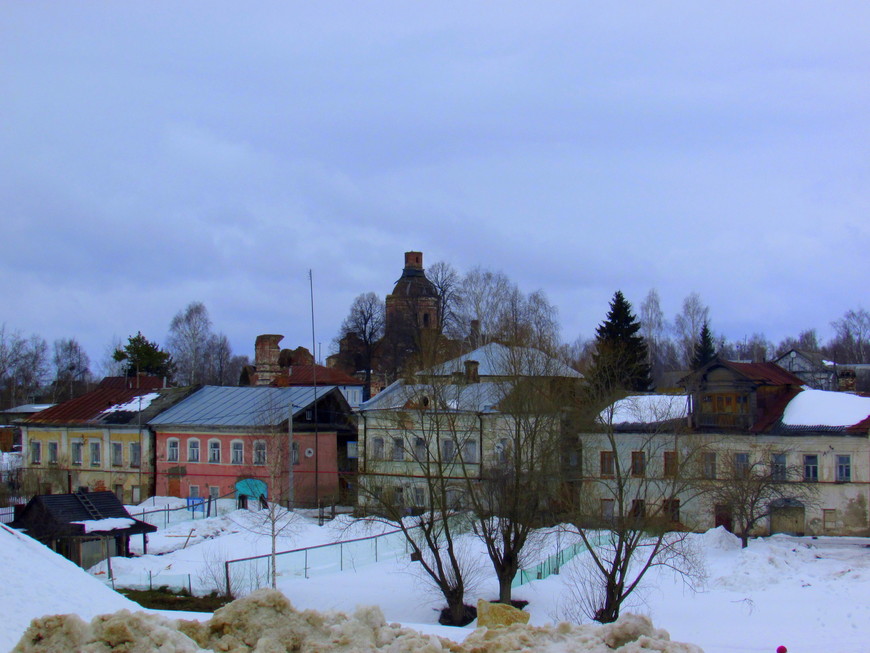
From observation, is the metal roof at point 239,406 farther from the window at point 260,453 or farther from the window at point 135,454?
the window at point 135,454

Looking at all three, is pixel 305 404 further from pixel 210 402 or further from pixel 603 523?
pixel 603 523

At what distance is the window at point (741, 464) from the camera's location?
34.2 m

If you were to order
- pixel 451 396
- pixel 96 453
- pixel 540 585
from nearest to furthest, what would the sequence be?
pixel 540 585 → pixel 451 396 → pixel 96 453

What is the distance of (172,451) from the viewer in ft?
140

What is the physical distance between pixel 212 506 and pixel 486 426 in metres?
12.5

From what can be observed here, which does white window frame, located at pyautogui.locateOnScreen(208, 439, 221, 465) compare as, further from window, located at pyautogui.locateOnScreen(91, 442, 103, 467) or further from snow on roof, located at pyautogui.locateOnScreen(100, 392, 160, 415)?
window, located at pyautogui.locateOnScreen(91, 442, 103, 467)

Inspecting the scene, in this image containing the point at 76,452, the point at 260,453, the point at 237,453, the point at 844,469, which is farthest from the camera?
the point at 76,452

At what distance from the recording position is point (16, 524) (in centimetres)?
2806

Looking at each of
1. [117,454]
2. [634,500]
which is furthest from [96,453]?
[634,500]

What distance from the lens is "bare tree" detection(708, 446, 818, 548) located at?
32.7 metres

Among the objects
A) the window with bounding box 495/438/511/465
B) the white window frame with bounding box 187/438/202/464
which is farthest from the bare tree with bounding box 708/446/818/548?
the white window frame with bounding box 187/438/202/464

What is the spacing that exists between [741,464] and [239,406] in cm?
2379

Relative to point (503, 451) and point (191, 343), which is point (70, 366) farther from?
point (503, 451)

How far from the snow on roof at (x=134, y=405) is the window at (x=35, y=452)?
4840mm
